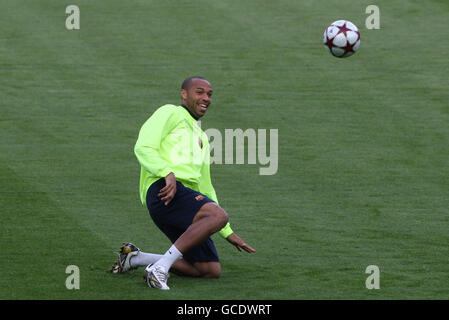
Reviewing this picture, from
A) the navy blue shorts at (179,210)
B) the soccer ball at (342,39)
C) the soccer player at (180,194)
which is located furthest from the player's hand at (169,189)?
the soccer ball at (342,39)

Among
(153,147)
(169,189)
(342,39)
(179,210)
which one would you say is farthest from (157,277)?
(342,39)

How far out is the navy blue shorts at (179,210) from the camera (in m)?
8.56

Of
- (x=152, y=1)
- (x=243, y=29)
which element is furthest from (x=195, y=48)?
(x=152, y=1)

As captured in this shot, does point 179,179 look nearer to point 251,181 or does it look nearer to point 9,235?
point 9,235

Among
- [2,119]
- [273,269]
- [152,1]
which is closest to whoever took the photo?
[273,269]

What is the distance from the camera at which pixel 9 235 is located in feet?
34.1

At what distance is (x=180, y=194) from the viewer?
8594 millimetres

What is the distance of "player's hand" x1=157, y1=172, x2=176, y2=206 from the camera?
8250 mm

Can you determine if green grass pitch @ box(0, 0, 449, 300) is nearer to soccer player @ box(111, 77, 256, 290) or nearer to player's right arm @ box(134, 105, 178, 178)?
soccer player @ box(111, 77, 256, 290)

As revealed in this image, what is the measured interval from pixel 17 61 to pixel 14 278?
11155 millimetres

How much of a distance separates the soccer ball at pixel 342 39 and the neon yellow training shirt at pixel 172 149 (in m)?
6.13

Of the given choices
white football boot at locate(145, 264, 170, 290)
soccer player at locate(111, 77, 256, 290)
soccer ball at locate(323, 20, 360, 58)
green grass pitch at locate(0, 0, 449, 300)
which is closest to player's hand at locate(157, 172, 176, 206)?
soccer player at locate(111, 77, 256, 290)

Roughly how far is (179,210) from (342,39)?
6776mm

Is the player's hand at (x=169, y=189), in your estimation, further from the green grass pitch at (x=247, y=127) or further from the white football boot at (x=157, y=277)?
the green grass pitch at (x=247, y=127)
